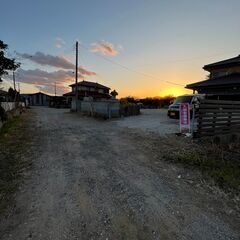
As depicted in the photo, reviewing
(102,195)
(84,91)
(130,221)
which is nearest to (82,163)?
(102,195)

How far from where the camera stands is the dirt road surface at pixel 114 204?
9.26ft

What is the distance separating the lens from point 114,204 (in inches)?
138

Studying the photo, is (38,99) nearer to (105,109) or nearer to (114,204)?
(105,109)

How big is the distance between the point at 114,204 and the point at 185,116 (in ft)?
21.3

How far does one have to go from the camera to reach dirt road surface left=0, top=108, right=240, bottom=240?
111 inches

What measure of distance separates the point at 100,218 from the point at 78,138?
6039 millimetres

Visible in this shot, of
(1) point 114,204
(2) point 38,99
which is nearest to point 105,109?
(1) point 114,204

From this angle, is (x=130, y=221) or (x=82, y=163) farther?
(x=82, y=163)

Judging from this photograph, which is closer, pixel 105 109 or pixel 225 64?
pixel 105 109

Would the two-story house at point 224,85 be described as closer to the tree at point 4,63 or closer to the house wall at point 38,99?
the tree at point 4,63

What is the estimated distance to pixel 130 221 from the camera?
3.04 metres

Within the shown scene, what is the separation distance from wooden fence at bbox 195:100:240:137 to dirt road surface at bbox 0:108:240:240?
343 cm

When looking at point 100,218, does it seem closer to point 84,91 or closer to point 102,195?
point 102,195

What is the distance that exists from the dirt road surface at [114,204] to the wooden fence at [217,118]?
135 inches
